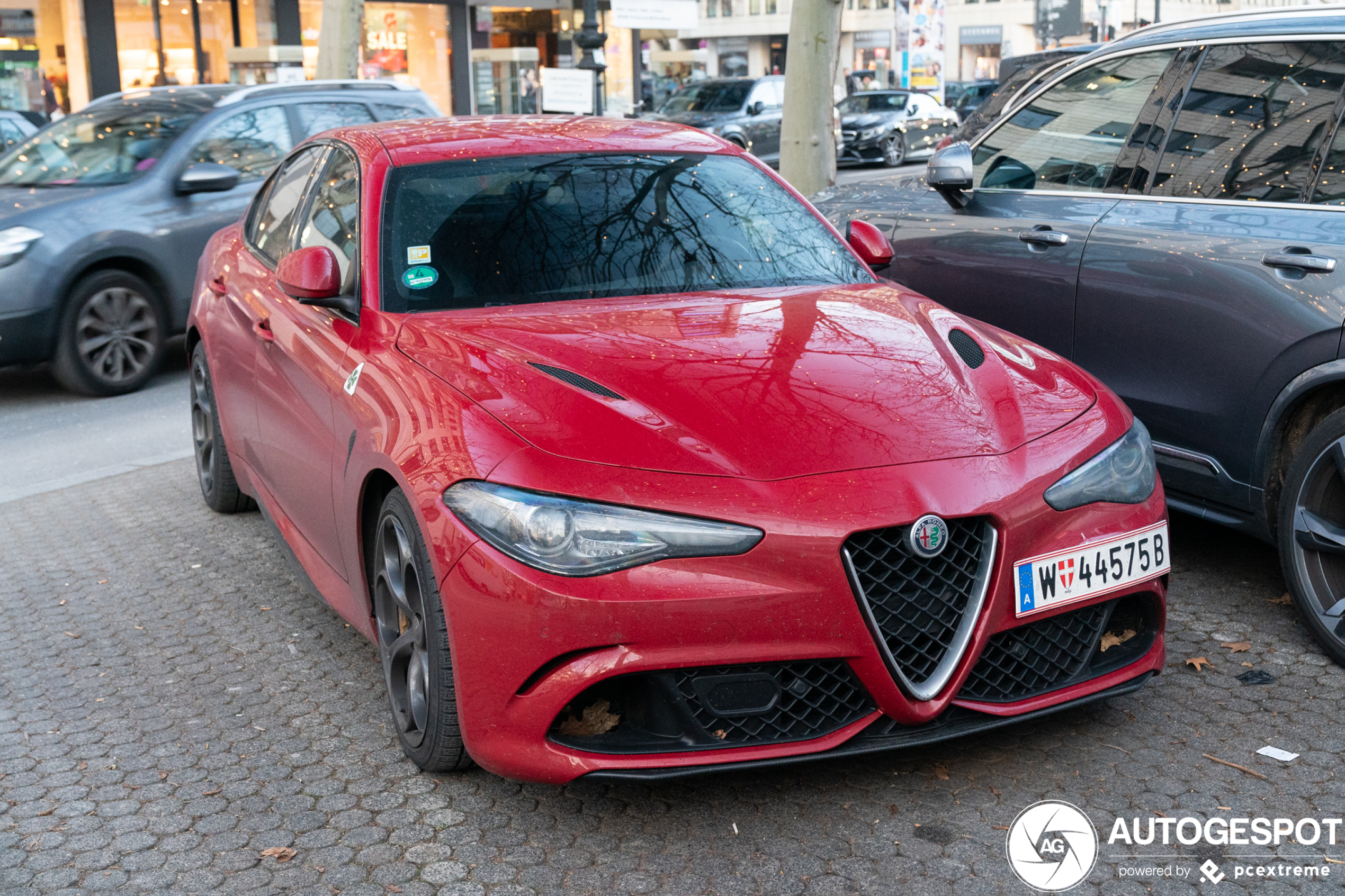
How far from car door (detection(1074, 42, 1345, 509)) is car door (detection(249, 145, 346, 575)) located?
2.71 meters

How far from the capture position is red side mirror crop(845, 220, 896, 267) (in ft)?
16.1

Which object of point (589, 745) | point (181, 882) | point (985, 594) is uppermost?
point (985, 594)

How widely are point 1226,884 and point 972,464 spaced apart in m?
1.06

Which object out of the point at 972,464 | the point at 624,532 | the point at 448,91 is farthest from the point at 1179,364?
the point at 448,91

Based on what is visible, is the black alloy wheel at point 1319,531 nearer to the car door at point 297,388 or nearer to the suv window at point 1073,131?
the suv window at point 1073,131

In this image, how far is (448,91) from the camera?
30.0 m

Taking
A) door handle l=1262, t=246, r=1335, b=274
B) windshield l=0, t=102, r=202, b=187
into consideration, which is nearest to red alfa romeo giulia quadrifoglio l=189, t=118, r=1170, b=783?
door handle l=1262, t=246, r=1335, b=274

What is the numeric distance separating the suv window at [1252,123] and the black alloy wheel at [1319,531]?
2.85 feet

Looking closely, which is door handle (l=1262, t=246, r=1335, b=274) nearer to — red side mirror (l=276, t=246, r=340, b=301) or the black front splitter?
the black front splitter

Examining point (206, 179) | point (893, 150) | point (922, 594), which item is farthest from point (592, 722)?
point (893, 150)

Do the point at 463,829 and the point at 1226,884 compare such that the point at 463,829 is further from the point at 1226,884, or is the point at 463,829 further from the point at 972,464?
the point at 1226,884

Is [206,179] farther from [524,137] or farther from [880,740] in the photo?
[880,740]

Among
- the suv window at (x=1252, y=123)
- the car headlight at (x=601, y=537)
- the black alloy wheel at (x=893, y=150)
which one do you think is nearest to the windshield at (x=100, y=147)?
the suv window at (x=1252, y=123)

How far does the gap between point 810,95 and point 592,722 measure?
1264 cm
